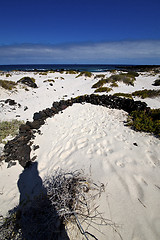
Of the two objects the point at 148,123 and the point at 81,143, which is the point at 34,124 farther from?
the point at 148,123

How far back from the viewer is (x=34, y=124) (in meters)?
5.27

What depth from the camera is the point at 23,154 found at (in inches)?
140

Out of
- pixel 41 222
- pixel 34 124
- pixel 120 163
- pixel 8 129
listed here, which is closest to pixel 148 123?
pixel 120 163

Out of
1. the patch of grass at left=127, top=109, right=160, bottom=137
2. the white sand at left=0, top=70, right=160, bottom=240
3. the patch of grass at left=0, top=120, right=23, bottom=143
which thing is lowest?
the white sand at left=0, top=70, right=160, bottom=240

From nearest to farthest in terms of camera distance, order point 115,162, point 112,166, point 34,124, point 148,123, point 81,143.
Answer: point 112,166
point 115,162
point 81,143
point 148,123
point 34,124

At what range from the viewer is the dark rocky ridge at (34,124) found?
350cm

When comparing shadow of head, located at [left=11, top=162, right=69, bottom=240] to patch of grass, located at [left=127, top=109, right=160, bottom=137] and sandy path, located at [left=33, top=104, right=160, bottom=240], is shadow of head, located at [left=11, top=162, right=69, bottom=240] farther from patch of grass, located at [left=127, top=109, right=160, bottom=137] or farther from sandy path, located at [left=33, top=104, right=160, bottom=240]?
patch of grass, located at [left=127, top=109, right=160, bottom=137]

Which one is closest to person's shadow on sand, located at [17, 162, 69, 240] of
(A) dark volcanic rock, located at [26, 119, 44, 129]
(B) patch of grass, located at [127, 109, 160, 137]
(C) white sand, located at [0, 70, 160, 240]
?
(C) white sand, located at [0, 70, 160, 240]

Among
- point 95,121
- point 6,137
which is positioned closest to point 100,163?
point 95,121

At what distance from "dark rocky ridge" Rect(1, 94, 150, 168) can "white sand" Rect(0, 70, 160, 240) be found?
0.26m

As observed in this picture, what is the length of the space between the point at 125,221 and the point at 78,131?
11.2 feet

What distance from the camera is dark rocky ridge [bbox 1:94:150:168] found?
3498 mm

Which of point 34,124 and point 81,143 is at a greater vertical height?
point 34,124

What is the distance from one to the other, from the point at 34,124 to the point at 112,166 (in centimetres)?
398
